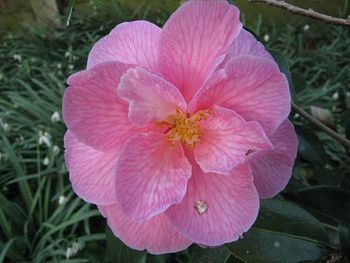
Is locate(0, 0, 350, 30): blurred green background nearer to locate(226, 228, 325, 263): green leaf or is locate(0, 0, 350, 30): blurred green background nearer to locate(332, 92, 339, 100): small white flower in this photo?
locate(332, 92, 339, 100): small white flower

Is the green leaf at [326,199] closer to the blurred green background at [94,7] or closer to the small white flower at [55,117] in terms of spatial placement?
the small white flower at [55,117]

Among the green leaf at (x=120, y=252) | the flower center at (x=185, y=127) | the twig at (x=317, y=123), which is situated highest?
the flower center at (x=185, y=127)

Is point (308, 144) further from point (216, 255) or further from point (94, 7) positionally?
point (94, 7)

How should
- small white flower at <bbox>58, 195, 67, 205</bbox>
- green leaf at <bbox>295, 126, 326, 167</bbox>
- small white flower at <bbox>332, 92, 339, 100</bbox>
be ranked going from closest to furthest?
green leaf at <bbox>295, 126, 326, 167</bbox>, small white flower at <bbox>58, 195, 67, 205</bbox>, small white flower at <bbox>332, 92, 339, 100</bbox>

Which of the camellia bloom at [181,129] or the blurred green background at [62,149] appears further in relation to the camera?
the blurred green background at [62,149]

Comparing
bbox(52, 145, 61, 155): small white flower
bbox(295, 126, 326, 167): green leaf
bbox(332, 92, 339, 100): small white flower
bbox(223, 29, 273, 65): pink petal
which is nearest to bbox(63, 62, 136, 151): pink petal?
bbox(223, 29, 273, 65): pink petal

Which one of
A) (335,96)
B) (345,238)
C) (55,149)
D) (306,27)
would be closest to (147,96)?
(345,238)

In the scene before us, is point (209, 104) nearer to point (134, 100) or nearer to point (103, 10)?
point (134, 100)

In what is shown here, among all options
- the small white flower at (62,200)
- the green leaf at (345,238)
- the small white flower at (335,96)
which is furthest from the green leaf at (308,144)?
the small white flower at (335,96)
